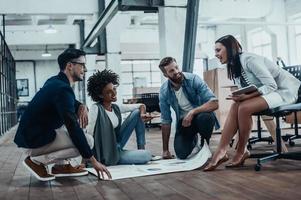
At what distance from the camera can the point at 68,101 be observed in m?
2.72

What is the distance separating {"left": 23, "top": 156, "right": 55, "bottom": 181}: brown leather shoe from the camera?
299 centimetres

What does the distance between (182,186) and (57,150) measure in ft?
3.12

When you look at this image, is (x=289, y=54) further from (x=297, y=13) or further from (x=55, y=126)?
(x=55, y=126)

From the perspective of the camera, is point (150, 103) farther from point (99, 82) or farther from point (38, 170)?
point (38, 170)

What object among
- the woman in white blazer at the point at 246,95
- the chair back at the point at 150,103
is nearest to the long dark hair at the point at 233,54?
the woman in white blazer at the point at 246,95

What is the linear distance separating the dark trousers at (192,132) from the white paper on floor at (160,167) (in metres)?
0.07

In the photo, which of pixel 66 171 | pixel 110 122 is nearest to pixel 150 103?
pixel 110 122

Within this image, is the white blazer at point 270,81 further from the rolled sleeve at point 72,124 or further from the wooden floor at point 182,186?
the rolled sleeve at point 72,124

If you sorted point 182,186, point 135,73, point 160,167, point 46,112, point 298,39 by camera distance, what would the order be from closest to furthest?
point 182,186 < point 46,112 < point 160,167 < point 298,39 < point 135,73

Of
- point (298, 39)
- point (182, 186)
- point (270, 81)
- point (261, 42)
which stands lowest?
point (182, 186)

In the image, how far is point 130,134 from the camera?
11.9 feet

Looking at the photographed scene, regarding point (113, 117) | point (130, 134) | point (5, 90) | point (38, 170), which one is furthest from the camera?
point (5, 90)

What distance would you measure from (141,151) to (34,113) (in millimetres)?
1009

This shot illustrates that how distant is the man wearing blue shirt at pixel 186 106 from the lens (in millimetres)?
3473
